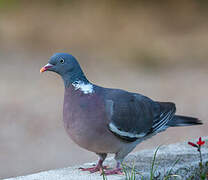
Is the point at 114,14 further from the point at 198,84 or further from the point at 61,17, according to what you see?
the point at 198,84

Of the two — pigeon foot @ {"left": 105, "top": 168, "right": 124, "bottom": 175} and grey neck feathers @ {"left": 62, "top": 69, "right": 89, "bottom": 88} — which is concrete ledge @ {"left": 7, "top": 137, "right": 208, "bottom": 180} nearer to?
pigeon foot @ {"left": 105, "top": 168, "right": 124, "bottom": 175}

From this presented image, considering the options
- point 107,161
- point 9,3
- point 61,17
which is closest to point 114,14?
point 61,17

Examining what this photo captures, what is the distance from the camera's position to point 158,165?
2885 mm

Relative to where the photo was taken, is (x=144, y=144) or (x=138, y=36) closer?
(x=144, y=144)

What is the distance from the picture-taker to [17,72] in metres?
7.48

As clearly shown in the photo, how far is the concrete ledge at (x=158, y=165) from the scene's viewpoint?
2.76 metres

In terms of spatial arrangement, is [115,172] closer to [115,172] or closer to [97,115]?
[115,172]

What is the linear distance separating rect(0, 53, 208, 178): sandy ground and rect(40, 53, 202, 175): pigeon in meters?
2.43

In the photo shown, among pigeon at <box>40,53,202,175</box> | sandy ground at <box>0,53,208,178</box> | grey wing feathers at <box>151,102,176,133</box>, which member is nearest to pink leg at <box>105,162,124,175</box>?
pigeon at <box>40,53,202,175</box>

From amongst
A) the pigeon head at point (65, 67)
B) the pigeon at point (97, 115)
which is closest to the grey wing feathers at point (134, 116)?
the pigeon at point (97, 115)

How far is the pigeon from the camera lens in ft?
8.89

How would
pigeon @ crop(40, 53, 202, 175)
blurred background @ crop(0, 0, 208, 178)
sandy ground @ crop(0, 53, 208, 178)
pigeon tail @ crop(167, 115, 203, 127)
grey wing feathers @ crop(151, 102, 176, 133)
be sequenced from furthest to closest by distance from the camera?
blurred background @ crop(0, 0, 208, 178), sandy ground @ crop(0, 53, 208, 178), pigeon tail @ crop(167, 115, 203, 127), grey wing feathers @ crop(151, 102, 176, 133), pigeon @ crop(40, 53, 202, 175)

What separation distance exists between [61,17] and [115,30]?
83 centimetres

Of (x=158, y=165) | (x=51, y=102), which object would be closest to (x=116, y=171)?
(x=158, y=165)
